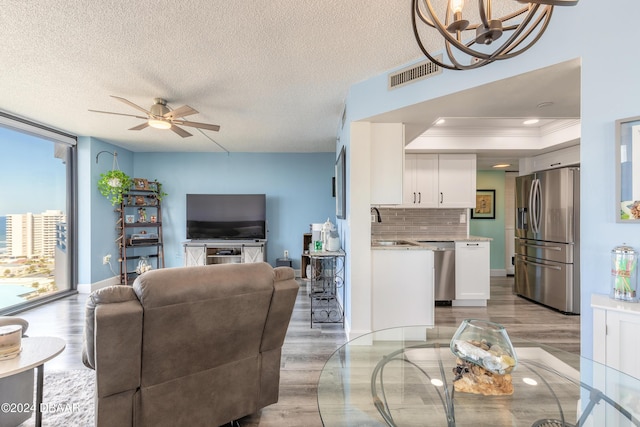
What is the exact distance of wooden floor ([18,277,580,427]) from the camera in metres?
1.87

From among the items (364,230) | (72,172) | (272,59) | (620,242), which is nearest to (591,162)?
(620,242)

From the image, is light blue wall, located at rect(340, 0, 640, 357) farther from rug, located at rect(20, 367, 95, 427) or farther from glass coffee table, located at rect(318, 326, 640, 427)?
rug, located at rect(20, 367, 95, 427)

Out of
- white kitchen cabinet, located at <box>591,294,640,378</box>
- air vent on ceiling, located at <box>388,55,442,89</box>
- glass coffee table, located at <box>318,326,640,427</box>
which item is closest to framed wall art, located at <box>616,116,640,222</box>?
Result: white kitchen cabinet, located at <box>591,294,640,378</box>

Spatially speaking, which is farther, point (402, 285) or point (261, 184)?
point (261, 184)

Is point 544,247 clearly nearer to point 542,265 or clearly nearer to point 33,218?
point 542,265

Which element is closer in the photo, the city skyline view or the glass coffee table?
the glass coffee table

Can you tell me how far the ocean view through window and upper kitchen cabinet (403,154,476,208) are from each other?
17.2 ft

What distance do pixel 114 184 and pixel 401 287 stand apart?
4622 millimetres

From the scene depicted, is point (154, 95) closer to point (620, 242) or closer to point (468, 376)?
point (468, 376)

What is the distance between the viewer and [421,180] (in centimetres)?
431

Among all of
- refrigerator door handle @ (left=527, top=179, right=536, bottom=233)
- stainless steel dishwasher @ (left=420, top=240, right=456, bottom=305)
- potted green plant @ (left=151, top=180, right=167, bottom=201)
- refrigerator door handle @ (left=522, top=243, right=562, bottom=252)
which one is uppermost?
potted green plant @ (left=151, top=180, right=167, bottom=201)

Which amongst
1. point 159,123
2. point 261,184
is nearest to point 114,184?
point 159,123

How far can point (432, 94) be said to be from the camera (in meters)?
2.21

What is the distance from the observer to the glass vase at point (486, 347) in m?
1.14
